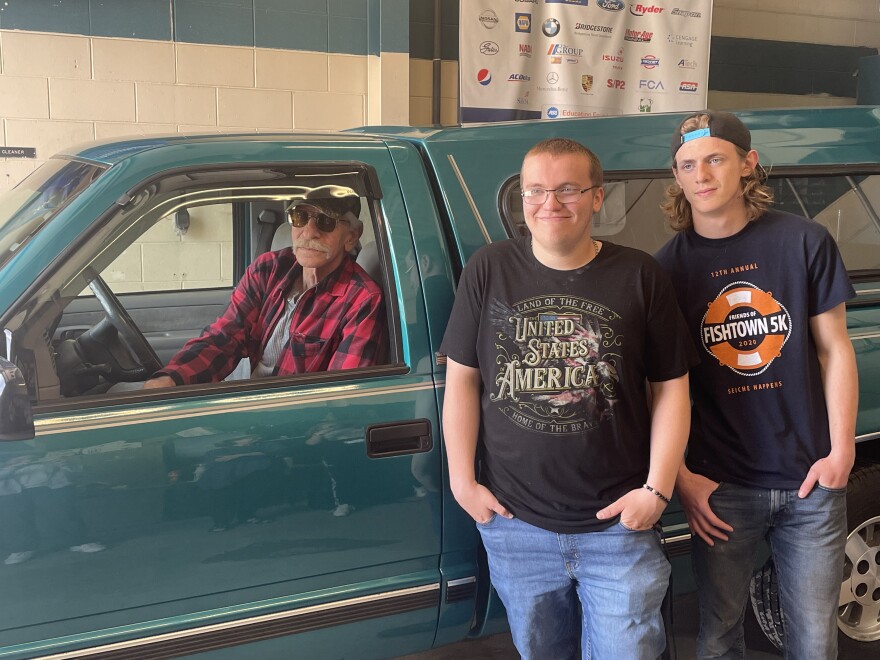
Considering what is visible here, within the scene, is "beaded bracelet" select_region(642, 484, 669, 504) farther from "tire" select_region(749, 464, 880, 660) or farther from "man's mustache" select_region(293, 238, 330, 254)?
"man's mustache" select_region(293, 238, 330, 254)

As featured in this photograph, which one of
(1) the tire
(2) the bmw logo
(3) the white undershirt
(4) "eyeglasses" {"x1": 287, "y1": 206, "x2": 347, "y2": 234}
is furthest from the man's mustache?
(2) the bmw logo

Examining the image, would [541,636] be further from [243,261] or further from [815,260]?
[243,261]

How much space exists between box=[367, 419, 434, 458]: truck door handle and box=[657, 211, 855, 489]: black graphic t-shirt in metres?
0.75

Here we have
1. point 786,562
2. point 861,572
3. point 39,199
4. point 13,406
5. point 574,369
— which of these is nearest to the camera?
point 13,406

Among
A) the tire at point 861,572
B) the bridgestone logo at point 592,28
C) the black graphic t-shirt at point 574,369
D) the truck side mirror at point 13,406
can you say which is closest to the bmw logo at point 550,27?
the bridgestone logo at point 592,28

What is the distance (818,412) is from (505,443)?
84cm

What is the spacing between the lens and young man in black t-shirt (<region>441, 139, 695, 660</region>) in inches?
75.1

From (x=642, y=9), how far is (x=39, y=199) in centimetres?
561

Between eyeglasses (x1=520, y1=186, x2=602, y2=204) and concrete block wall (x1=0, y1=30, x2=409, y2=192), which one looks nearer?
eyeglasses (x1=520, y1=186, x2=602, y2=204)

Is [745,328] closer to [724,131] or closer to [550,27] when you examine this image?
[724,131]

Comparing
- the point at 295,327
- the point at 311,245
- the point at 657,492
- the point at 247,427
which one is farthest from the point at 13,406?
the point at 657,492

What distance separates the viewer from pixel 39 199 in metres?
2.27

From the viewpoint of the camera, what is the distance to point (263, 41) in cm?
591

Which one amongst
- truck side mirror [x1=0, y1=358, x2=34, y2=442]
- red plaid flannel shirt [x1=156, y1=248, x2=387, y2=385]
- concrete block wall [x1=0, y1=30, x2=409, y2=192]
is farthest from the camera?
concrete block wall [x1=0, y1=30, x2=409, y2=192]
